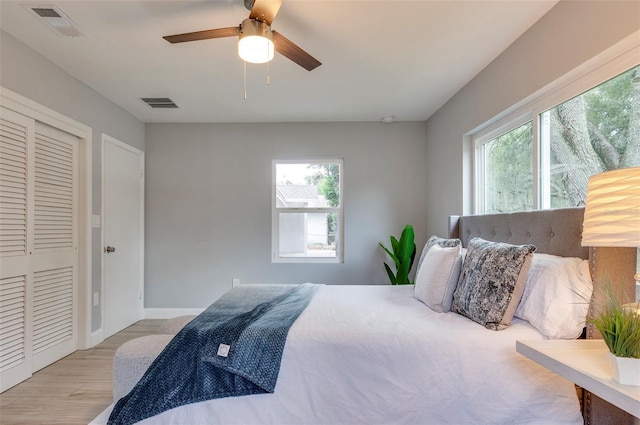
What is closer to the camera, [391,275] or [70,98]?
[70,98]

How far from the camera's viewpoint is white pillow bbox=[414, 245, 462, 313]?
1.88 metres

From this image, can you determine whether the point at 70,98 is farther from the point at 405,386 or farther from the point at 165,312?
the point at 405,386

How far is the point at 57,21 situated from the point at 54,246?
1.67 metres

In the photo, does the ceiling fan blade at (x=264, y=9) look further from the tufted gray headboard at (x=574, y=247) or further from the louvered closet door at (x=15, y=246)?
the louvered closet door at (x=15, y=246)

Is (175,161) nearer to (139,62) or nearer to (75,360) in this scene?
(139,62)

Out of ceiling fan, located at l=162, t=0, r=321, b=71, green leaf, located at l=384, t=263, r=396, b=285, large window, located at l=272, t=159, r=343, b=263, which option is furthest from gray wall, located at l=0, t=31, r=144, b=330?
green leaf, located at l=384, t=263, r=396, b=285

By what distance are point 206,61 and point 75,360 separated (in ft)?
8.76

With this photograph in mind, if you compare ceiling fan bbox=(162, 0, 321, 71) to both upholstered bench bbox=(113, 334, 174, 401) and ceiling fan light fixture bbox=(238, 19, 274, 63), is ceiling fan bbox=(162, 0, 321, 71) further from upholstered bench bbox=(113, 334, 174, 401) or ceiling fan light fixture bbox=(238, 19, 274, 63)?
upholstered bench bbox=(113, 334, 174, 401)

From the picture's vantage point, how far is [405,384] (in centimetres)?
142

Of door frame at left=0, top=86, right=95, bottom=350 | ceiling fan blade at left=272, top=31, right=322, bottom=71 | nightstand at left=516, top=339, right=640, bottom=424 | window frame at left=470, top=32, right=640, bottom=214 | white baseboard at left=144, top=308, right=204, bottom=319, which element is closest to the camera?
nightstand at left=516, top=339, right=640, bottom=424

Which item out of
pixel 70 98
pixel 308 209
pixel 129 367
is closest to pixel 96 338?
pixel 129 367

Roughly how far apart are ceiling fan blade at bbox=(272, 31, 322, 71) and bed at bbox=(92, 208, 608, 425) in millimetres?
1474

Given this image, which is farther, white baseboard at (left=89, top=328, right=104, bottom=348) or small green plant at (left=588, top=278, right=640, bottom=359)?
white baseboard at (left=89, top=328, right=104, bottom=348)

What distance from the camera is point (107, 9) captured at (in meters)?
1.87
